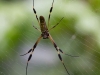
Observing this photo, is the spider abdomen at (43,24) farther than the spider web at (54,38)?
No

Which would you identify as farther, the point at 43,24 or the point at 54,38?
the point at 54,38

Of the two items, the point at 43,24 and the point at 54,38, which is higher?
the point at 43,24

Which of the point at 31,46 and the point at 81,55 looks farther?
the point at 31,46

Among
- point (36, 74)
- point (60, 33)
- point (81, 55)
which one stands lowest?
point (36, 74)

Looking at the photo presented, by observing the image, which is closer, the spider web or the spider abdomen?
the spider abdomen

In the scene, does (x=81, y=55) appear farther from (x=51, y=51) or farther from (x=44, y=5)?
(x=44, y=5)

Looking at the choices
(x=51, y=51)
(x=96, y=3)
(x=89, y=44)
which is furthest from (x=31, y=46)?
(x=96, y=3)

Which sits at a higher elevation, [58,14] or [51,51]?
[58,14]

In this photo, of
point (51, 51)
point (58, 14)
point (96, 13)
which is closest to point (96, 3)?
point (96, 13)
